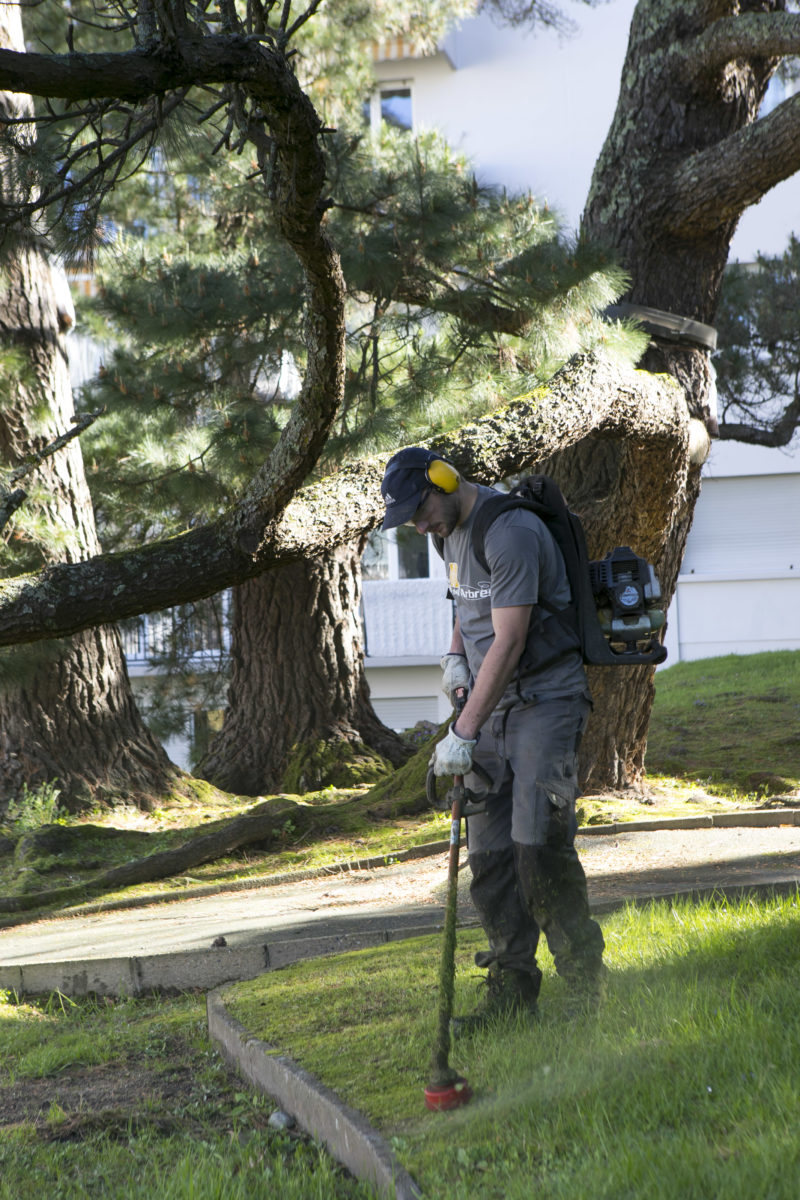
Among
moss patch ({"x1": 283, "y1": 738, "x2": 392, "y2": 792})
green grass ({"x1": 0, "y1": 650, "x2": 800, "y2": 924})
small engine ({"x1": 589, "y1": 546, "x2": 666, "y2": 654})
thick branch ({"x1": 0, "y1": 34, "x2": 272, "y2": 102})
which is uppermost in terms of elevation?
thick branch ({"x1": 0, "y1": 34, "x2": 272, "y2": 102})

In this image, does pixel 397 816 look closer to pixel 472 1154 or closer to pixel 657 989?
pixel 657 989

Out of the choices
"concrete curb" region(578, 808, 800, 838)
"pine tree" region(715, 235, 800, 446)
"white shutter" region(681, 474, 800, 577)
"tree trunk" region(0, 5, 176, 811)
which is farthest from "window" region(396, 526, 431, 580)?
"concrete curb" region(578, 808, 800, 838)

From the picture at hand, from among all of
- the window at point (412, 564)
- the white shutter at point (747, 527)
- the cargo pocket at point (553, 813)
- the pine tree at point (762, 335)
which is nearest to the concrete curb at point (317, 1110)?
the cargo pocket at point (553, 813)

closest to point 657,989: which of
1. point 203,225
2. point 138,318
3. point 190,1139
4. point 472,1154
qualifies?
point 472,1154

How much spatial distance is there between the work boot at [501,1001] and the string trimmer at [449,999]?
29 cm

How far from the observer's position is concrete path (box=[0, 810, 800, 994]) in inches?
188

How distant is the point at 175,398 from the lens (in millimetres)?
7703

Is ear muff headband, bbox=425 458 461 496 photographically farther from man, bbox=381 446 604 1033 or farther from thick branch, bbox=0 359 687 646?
thick branch, bbox=0 359 687 646

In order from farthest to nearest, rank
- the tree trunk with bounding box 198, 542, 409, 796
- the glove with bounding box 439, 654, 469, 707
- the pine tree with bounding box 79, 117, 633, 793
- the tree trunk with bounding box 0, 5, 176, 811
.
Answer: the tree trunk with bounding box 198, 542, 409, 796, the tree trunk with bounding box 0, 5, 176, 811, the pine tree with bounding box 79, 117, 633, 793, the glove with bounding box 439, 654, 469, 707

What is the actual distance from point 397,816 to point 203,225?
6.03m

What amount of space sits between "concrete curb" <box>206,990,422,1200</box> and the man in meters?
0.48

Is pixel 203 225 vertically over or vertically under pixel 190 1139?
over

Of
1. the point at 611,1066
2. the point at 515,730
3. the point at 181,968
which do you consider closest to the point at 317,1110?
the point at 611,1066

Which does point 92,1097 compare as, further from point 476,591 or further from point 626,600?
point 626,600
